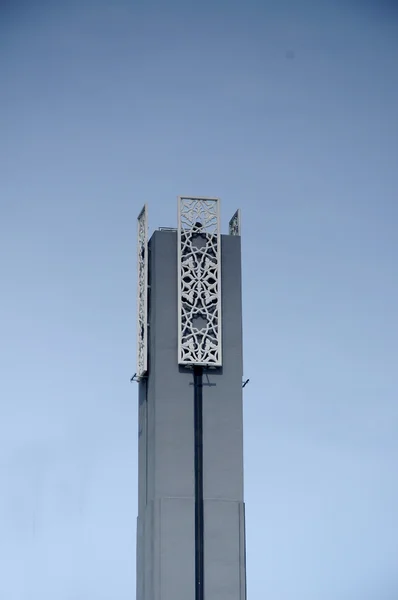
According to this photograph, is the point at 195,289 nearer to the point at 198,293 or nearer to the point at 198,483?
the point at 198,293

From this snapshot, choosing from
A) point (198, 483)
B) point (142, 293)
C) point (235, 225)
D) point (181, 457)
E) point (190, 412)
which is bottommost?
point (198, 483)

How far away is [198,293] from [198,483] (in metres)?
3.68

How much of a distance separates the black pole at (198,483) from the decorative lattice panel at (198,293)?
0.39 metres

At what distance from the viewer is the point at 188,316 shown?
29.3 m

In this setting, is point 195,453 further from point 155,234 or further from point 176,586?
point 155,234

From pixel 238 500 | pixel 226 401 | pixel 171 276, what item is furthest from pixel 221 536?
pixel 171 276

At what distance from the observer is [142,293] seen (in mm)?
29922

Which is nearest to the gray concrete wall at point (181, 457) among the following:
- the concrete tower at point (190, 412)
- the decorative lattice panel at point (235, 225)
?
the concrete tower at point (190, 412)

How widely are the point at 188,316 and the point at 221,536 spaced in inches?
168

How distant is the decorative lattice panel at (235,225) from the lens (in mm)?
30594

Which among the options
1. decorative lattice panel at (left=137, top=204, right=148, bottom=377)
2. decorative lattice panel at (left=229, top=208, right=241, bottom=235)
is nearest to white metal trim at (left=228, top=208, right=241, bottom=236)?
decorative lattice panel at (left=229, top=208, right=241, bottom=235)

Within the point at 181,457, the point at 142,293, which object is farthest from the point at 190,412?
the point at 142,293

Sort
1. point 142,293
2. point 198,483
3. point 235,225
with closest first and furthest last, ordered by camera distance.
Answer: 1. point 198,483
2. point 142,293
3. point 235,225

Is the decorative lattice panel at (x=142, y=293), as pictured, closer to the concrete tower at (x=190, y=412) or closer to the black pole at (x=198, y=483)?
the concrete tower at (x=190, y=412)
